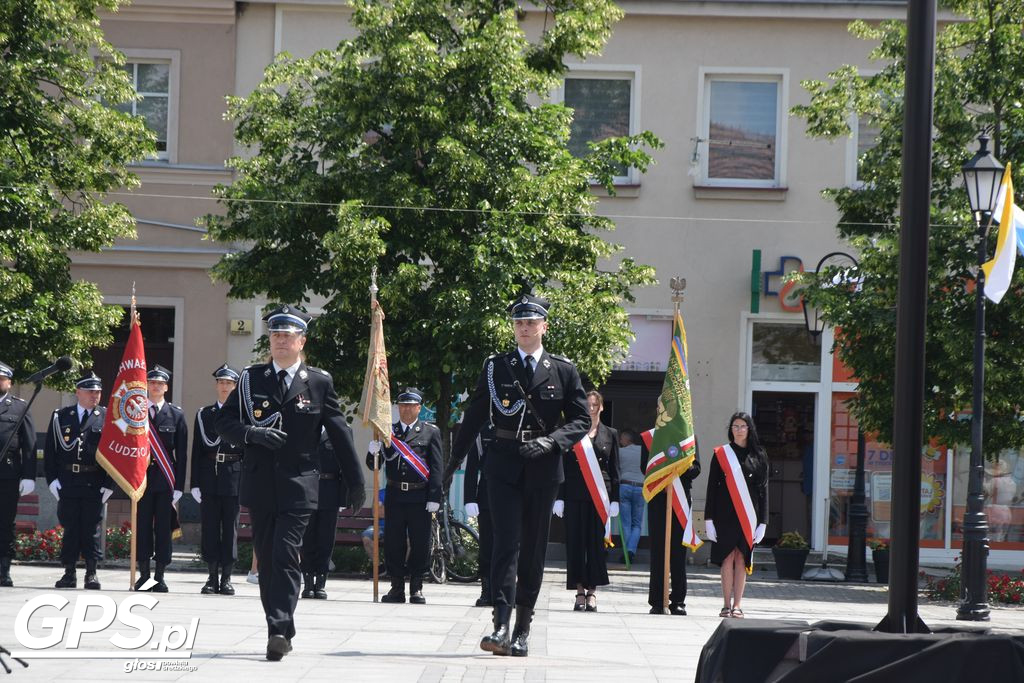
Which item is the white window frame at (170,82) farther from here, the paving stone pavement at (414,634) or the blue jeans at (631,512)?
the blue jeans at (631,512)

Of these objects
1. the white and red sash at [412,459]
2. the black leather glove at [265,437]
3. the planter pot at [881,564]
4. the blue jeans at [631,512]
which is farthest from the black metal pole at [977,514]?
the black leather glove at [265,437]

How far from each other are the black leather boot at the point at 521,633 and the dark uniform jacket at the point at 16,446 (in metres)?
7.87

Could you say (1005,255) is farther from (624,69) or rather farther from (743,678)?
(624,69)

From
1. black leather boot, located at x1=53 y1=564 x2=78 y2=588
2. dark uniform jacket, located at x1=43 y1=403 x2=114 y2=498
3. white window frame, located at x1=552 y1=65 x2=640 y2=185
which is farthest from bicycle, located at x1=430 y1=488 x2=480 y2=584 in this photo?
white window frame, located at x1=552 y1=65 x2=640 y2=185

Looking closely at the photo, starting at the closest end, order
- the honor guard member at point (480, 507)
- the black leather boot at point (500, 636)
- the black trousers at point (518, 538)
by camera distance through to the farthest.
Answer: the black leather boot at point (500, 636) < the black trousers at point (518, 538) < the honor guard member at point (480, 507)

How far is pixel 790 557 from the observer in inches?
804

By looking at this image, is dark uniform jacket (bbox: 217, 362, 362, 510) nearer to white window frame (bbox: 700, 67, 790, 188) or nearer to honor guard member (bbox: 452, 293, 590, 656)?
honor guard member (bbox: 452, 293, 590, 656)

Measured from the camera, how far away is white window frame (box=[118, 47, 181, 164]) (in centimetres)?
2331

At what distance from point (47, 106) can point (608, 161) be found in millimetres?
7203

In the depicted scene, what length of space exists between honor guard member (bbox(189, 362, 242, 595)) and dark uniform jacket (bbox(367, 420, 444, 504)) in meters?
1.55

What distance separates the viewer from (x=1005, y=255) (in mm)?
12117

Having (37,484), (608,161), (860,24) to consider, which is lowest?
(37,484)

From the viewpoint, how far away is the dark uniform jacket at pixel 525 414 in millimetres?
9398

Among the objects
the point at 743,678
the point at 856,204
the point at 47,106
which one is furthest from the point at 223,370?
the point at 743,678
